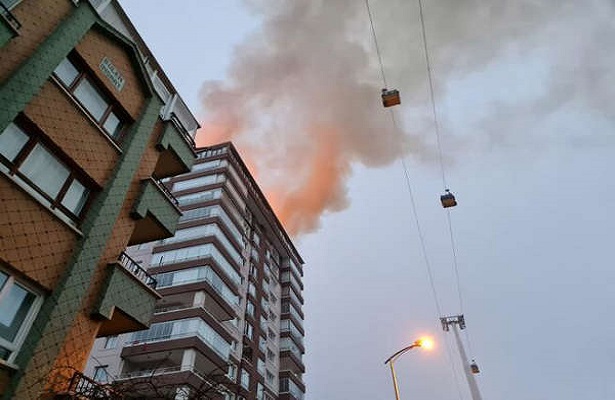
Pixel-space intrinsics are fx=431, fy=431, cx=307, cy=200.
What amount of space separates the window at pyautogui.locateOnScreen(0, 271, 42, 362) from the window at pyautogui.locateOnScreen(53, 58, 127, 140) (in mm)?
5440

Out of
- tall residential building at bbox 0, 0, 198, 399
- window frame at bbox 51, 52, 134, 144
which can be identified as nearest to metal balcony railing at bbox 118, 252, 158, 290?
tall residential building at bbox 0, 0, 198, 399

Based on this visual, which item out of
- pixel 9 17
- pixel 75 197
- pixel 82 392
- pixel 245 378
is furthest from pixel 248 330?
pixel 9 17

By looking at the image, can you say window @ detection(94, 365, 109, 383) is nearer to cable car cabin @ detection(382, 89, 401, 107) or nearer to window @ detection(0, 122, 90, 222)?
window @ detection(0, 122, 90, 222)

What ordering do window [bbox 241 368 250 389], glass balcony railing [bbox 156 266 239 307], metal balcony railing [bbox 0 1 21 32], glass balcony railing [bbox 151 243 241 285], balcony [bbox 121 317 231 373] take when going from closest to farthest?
metal balcony railing [bbox 0 1 21 32] < balcony [bbox 121 317 231 373] < glass balcony railing [bbox 156 266 239 307] < glass balcony railing [bbox 151 243 241 285] < window [bbox 241 368 250 389]

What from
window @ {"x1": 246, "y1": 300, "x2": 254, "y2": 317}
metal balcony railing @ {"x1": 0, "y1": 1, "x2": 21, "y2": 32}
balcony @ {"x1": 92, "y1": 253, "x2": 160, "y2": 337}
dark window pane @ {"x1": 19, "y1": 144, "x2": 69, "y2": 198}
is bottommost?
balcony @ {"x1": 92, "y1": 253, "x2": 160, "y2": 337}

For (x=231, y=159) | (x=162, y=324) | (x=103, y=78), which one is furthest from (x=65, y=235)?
(x=231, y=159)

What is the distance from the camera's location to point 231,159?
51938 millimetres

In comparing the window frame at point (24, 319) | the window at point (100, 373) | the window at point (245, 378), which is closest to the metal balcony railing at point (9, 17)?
the window frame at point (24, 319)

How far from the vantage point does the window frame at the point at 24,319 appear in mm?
9165

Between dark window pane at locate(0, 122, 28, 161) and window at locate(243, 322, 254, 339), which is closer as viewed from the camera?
dark window pane at locate(0, 122, 28, 161)

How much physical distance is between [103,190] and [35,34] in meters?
4.53

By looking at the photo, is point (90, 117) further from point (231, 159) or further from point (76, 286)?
point (231, 159)

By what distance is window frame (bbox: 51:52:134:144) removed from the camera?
12.4 m

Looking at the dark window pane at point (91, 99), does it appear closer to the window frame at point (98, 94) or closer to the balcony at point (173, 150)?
the window frame at point (98, 94)
